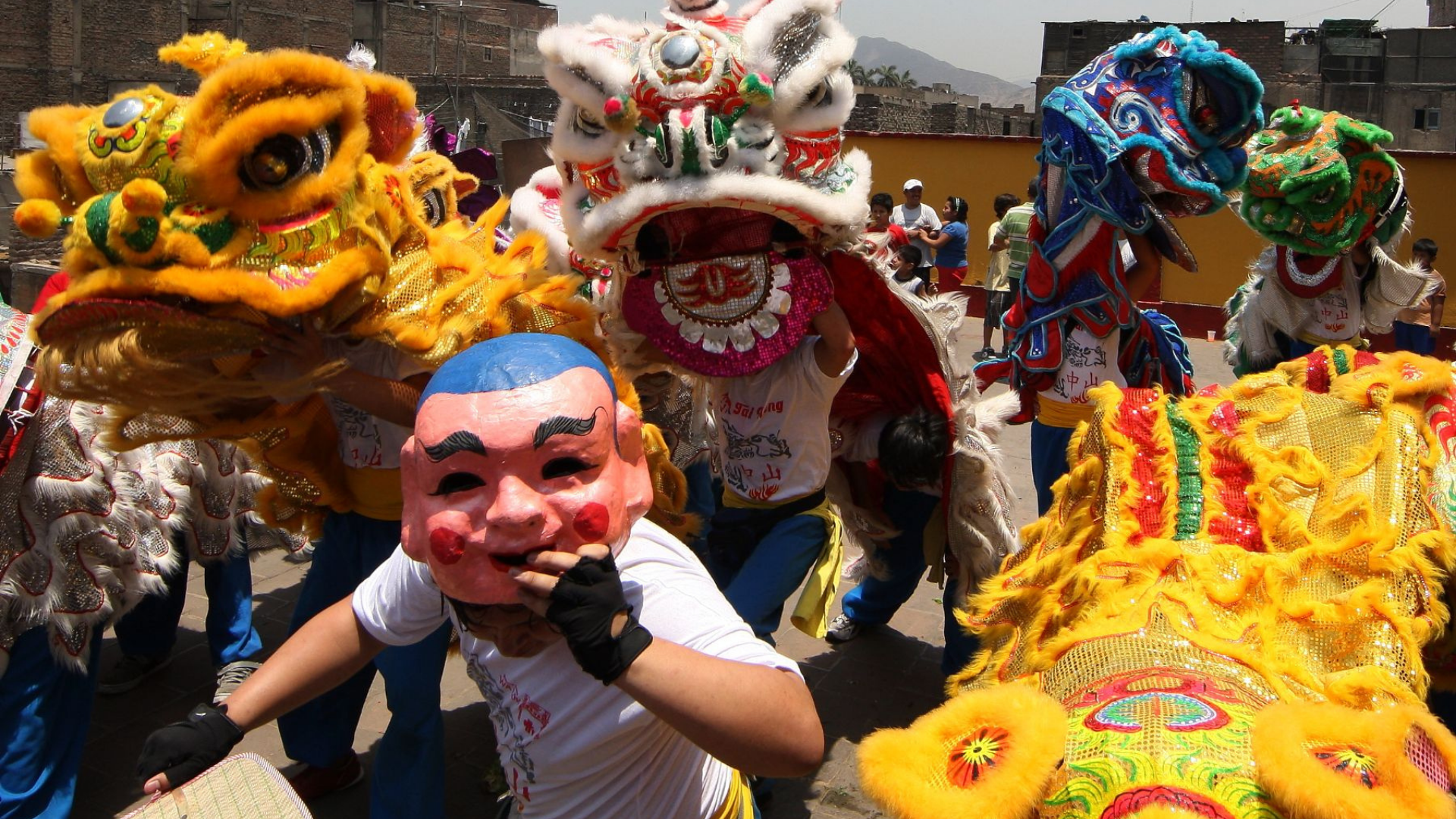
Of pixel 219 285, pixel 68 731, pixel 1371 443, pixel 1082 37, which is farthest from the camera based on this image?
pixel 1082 37

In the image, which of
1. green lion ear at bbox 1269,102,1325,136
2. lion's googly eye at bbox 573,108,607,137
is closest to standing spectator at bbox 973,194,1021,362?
green lion ear at bbox 1269,102,1325,136

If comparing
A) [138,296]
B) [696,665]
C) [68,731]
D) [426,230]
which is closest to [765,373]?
[426,230]

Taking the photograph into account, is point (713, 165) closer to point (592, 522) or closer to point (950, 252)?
point (592, 522)

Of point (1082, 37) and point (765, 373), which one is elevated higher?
point (1082, 37)

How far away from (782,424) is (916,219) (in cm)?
856

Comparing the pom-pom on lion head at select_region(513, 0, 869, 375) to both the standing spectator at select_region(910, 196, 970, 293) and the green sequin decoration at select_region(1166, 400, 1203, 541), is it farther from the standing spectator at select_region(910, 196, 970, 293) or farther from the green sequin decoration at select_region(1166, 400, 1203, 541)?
the standing spectator at select_region(910, 196, 970, 293)

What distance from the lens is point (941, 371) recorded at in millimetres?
3570

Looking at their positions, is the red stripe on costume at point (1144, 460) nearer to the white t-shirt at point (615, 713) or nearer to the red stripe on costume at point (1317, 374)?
the red stripe on costume at point (1317, 374)

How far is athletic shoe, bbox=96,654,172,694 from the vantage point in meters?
4.15

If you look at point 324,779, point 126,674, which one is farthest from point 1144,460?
point 126,674

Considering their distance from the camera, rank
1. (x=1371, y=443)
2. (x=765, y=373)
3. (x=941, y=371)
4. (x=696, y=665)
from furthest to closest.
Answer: (x=941, y=371) < (x=765, y=373) < (x=1371, y=443) < (x=696, y=665)

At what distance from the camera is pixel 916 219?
11.5m

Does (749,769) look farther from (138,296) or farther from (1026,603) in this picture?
(138,296)

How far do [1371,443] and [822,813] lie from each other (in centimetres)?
199
